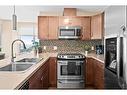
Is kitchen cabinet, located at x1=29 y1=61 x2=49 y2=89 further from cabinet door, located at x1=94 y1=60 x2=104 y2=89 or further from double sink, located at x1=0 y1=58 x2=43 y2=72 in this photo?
cabinet door, located at x1=94 y1=60 x2=104 y2=89

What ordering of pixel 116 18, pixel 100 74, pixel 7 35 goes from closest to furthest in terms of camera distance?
pixel 116 18 < pixel 100 74 < pixel 7 35

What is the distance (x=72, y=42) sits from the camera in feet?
18.7

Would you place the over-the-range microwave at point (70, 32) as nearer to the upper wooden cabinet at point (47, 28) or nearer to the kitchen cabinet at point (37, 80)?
the upper wooden cabinet at point (47, 28)

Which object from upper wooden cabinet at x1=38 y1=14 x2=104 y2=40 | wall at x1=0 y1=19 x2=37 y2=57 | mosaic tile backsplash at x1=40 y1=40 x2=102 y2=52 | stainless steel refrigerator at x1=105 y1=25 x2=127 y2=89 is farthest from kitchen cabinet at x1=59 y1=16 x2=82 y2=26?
wall at x1=0 y1=19 x2=37 y2=57

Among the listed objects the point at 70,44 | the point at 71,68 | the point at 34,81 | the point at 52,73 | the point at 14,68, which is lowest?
the point at 52,73

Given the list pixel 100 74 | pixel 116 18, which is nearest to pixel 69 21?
pixel 100 74

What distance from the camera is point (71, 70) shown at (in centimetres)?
485

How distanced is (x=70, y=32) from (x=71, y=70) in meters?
1.06

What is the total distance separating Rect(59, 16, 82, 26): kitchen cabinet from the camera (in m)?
5.35

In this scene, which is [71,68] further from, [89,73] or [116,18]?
[116,18]

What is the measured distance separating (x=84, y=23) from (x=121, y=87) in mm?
3799

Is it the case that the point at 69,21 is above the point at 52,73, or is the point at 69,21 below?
above
